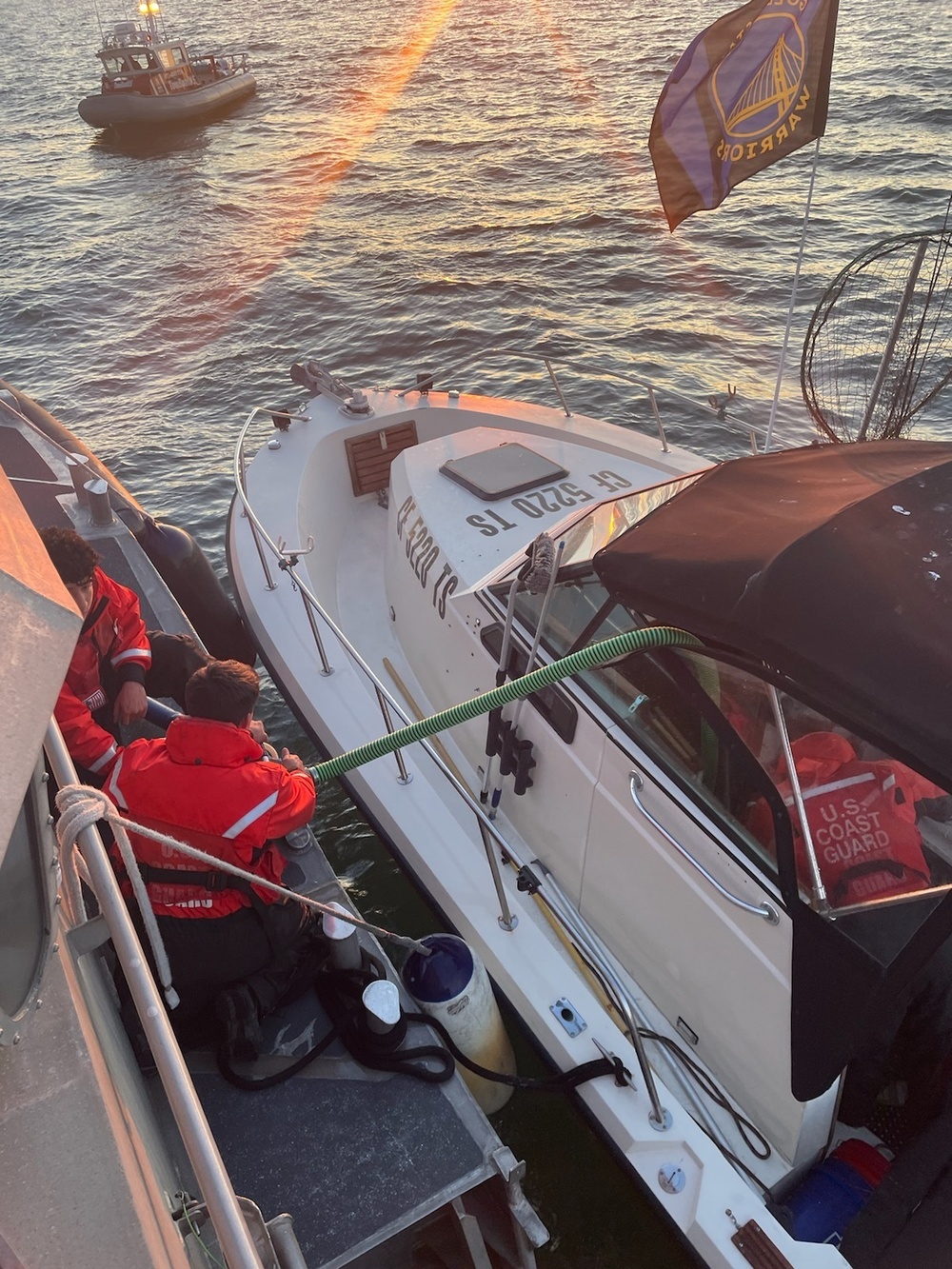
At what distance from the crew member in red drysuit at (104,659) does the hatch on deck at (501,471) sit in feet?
6.16

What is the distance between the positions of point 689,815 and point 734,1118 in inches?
44.0

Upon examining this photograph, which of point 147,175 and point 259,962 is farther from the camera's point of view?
point 147,175

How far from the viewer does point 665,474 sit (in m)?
5.98

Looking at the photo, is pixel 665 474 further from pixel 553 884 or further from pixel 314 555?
pixel 553 884

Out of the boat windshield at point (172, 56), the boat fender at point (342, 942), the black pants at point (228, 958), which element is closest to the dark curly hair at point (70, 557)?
the black pants at point (228, 958)

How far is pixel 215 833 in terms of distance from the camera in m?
3.04

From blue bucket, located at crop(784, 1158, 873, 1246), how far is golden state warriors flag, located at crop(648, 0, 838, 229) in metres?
4.51

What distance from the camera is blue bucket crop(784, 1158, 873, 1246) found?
9.80 feet

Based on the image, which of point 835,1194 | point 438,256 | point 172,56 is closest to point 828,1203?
point 835,1194

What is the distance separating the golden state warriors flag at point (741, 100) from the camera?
4.55 meters

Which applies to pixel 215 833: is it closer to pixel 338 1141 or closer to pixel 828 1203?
pixel 338 1141

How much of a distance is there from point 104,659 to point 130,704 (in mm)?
269

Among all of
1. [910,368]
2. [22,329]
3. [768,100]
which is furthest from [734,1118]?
[22,329]

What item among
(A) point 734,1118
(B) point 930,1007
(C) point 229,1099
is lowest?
(A) point 734,1118
